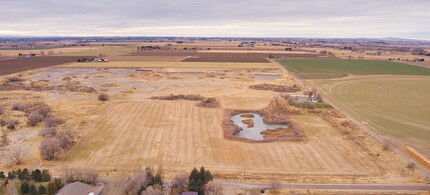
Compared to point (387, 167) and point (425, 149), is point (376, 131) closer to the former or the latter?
point (425, 149)

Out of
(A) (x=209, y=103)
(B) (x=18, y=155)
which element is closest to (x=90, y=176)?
(B) (x=18, y=155)

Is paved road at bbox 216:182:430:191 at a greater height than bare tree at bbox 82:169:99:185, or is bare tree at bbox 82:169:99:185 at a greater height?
bare tree at bbox 82:169:99:185

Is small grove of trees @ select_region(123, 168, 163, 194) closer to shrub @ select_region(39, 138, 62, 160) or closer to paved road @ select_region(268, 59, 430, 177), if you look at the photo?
shrub @ select_region(39, 138, 62, 160)

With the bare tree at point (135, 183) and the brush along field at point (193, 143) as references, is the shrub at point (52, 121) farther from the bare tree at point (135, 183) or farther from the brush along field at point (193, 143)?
the bare tree at point (135, 183)

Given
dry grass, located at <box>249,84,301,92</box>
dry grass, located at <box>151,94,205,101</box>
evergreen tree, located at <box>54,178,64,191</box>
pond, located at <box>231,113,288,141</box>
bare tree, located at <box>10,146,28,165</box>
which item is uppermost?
evergreen tree, located at <box>54,178,64,191</box>

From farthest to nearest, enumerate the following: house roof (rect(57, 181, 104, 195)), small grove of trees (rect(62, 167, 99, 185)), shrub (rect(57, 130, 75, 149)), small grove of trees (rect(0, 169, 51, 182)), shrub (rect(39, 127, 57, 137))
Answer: shrub (rect(39, 127, 57, 137))
shrub (rect(57, 130, 75, 149))
small grove of trees (rect(0, 169, 51, 182))
small grove of trees (rect(62, 167, 99, 185))
house roof (rect(57, 181, 104, 195))

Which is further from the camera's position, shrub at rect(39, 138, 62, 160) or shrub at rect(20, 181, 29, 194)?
shrub at rect(39, 138, 62, 160)

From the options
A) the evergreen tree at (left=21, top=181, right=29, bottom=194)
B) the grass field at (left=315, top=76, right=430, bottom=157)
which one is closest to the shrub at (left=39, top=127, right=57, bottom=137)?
the evergreen tree at (left=21, top=181, right=29, bottom=194)
